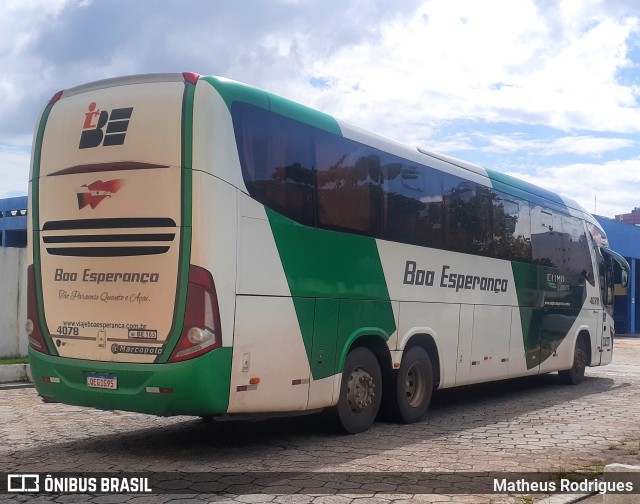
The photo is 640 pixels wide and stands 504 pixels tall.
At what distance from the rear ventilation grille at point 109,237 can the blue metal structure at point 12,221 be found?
3921 cm

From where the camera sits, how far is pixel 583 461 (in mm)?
8078

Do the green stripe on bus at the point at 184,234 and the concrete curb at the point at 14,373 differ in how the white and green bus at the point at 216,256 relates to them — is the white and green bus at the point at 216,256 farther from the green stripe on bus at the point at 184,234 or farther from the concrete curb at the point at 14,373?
the concrete curb at the point at 14,373

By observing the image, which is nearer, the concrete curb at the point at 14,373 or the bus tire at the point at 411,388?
the bus tire at the point at 411,388

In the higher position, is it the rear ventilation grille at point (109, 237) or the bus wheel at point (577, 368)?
the rear ventilation grille at point (109, 237)

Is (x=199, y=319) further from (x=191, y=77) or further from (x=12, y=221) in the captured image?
(x=12, y=221)

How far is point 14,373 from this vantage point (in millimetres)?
14711

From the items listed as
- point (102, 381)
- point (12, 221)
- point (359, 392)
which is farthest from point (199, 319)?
point (12, 221)

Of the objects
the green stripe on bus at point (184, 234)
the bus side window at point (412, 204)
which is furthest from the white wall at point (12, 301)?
the green stripe on bus at point (184, 234)

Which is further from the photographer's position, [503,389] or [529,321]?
[503,389]

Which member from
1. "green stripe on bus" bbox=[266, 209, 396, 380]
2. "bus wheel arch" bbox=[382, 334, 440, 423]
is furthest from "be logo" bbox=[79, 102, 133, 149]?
"bus wheel arch" bbox=[382, 334, 440, 423]

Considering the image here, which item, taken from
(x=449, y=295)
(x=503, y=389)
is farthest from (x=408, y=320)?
(x=503, y=389)

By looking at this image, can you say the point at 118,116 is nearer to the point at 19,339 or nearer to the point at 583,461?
the point at 583,461

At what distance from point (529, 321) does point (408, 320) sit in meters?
4.33

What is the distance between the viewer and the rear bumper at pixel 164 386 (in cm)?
731
